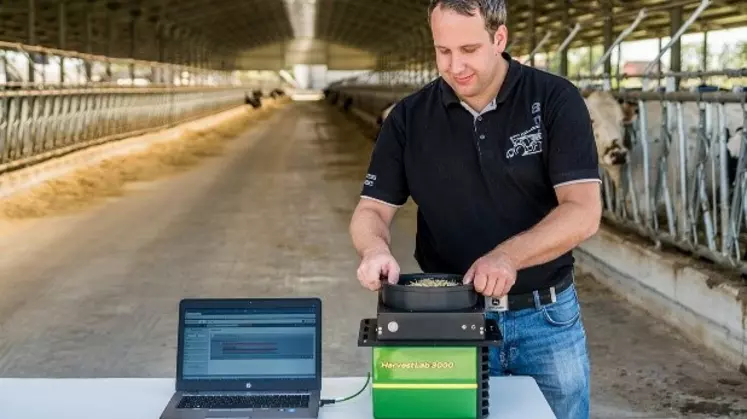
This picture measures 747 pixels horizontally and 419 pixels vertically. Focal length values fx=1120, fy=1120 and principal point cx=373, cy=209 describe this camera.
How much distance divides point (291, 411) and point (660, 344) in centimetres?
413

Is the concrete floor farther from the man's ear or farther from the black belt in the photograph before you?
the man's ear

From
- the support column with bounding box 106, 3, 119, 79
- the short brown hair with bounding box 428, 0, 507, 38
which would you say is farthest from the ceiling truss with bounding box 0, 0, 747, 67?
the short brown hair with bounding box 428, 0, 507, 38

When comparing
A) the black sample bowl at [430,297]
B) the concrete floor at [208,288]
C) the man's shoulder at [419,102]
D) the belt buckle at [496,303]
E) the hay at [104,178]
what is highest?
the man's shoulder at [419,102]

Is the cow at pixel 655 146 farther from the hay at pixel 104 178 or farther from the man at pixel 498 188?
the hay at pixel 104 178

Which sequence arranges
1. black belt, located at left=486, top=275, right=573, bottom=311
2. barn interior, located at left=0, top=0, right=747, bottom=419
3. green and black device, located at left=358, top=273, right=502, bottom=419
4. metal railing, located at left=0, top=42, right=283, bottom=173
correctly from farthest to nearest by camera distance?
metal railing, located at left=0, top=42, right=283, bottom=173 → barn interior, located at left=0, top=0, right=747, bottom=419 → black belt, located at left=486, top=275, right=573, bottom=311 → green and black device, located at left=358, top=273, right=502, bottom=419

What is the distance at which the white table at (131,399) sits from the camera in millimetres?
2451

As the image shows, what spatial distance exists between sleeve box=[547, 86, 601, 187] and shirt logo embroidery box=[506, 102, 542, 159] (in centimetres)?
3

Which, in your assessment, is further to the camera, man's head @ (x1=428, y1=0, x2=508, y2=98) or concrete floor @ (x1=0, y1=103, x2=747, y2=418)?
concrete floor @ (x1=0, y1=103, x2=747, y2=418)

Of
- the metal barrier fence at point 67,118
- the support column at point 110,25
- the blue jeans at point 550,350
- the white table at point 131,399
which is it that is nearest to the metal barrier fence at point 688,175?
the blue jeans at point 550,350

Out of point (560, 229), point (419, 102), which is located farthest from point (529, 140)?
point (419, 102)

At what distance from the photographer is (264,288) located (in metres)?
7.80

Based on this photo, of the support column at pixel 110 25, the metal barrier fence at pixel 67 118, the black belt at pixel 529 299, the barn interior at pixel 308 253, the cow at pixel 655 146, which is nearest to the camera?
the black belt at pixel 529 299

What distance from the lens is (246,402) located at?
248 cm

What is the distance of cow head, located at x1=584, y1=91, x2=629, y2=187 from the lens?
793cm
